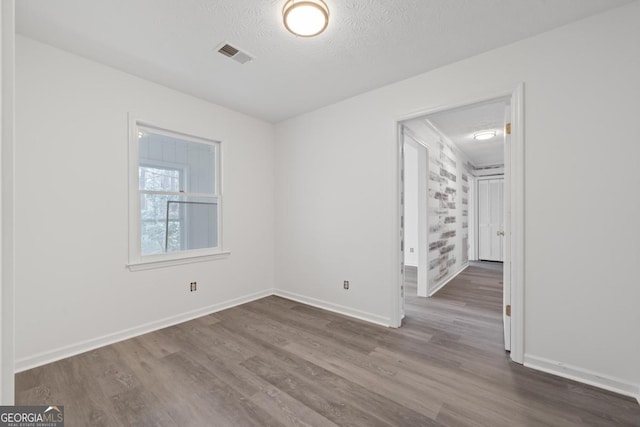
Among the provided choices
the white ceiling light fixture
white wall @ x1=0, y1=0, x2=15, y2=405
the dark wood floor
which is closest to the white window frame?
the dark wood floor

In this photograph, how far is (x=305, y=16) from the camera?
1.76 m

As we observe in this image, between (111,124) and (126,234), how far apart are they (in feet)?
3.54

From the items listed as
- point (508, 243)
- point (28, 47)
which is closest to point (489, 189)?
point (508, 243)

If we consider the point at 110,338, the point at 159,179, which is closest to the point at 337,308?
the point at 110,338

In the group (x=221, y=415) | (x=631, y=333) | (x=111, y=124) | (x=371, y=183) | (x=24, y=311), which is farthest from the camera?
(x=371, y=183)

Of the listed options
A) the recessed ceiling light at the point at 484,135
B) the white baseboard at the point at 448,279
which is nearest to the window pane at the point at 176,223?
the white baseboard at the point at 448,279

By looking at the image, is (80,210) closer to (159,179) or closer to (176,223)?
(159,179)

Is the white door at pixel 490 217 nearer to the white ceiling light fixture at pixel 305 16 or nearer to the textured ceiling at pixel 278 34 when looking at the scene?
the textured ceiling at pixel 278 34

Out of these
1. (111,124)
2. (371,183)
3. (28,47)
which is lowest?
(371,183)

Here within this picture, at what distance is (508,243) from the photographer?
94.1 inches

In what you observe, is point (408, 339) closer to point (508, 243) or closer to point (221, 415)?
point (508, 243)

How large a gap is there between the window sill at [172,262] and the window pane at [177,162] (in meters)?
0.80

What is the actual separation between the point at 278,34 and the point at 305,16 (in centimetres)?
44

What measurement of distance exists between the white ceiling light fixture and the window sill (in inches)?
102
